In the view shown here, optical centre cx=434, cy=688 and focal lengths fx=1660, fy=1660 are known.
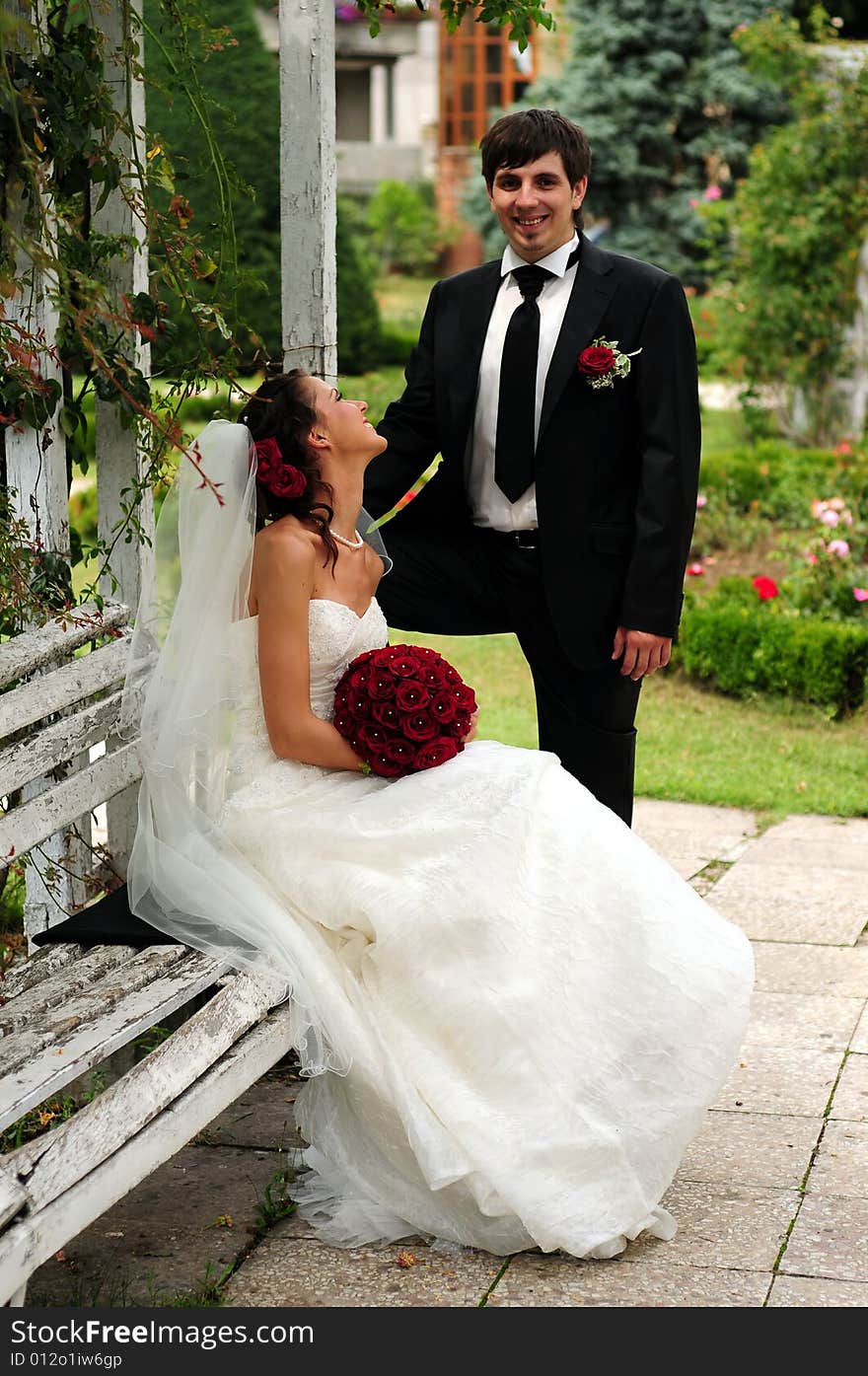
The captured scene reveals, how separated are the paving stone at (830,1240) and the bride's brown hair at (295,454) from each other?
1.50 metres

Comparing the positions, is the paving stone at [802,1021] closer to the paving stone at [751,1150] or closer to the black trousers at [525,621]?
the paving stone at [751,1150]

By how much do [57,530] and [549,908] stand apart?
4.33 ft

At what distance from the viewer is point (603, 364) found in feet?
11.9

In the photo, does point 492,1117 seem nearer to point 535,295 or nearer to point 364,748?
point 364,748

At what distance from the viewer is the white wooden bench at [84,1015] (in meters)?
2.23

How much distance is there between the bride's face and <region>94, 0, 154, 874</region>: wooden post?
1.38 ft

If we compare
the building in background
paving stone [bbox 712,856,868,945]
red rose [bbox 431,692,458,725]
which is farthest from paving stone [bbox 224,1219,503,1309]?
the building in background

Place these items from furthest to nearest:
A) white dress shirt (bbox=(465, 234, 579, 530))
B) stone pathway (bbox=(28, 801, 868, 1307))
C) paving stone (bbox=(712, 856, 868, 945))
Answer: paving stone (bbox=(712, 856, 868, 945)) < white dress shirt (bbox=(465, 234, 579, 530)) < stone pathway (bbox=(28, 801, 868, 1307))

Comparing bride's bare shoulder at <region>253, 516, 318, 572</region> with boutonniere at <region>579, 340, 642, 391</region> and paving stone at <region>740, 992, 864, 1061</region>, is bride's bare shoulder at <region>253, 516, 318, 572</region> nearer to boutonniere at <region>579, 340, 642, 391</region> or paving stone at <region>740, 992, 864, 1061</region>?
boutonniere at <region>579, 340, 642, 391</region>

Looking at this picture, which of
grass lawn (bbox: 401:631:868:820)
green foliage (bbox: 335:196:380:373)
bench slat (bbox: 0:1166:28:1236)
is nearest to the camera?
bench slat (bbox: 0:1166:28:1236)

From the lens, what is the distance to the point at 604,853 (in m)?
2.95

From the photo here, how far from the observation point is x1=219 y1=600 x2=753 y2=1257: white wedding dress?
280 cm

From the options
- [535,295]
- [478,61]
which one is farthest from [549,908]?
[478,61]

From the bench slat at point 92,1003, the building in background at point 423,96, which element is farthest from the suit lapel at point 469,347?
the building in background at point 423,96
